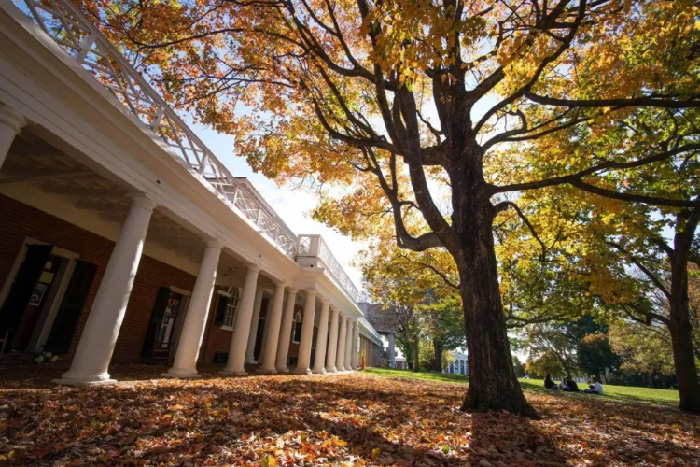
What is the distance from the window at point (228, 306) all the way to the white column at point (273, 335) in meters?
3.72

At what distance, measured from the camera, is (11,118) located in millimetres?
4469

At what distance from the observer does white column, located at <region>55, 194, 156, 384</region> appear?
596cm

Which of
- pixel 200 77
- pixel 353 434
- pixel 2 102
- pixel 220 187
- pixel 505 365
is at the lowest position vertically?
pixel 353 434

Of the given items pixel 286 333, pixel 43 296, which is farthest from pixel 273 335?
pixel 43 296

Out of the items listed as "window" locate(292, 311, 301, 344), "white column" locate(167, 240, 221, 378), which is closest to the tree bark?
"white column" locate(167, 240, 221, 378)

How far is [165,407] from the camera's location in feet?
16.2

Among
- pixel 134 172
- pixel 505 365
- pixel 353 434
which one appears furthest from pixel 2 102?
pixel 505 365

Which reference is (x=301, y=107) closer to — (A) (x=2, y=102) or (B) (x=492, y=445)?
(A) (x=2, y=102)

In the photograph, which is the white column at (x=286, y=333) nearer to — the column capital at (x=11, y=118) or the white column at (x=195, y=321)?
the white column at (x=195, y=321)

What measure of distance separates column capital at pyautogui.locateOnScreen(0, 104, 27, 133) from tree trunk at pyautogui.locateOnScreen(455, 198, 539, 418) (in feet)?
25.3

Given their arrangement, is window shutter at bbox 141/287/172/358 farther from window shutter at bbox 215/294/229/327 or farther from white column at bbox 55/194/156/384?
white column at bbox 55/194/156/384

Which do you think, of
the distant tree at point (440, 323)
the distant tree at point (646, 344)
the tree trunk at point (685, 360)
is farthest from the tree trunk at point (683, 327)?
the distant tree at point (440, 323)

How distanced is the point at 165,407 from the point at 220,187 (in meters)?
6.11

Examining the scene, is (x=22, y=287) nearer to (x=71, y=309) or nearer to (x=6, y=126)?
(x=71, y=309)
